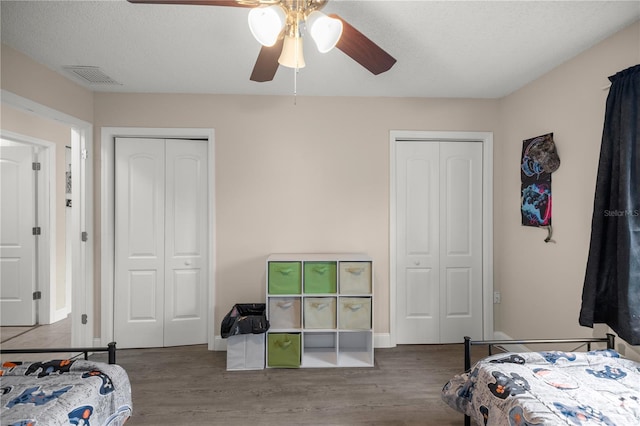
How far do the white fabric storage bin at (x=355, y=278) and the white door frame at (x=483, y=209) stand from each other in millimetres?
485

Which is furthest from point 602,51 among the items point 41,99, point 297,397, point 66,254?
point 66,254

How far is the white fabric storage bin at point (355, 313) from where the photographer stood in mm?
2756

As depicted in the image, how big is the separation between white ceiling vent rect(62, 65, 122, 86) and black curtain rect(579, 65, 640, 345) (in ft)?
12.3

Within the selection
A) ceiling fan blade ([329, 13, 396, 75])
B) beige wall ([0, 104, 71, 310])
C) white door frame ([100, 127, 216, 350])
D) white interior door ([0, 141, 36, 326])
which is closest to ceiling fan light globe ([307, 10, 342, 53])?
ceiling fan blade ([329, 13, 396, 75])

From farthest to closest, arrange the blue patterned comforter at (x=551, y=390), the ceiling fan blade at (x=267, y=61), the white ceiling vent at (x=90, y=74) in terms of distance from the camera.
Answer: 1. the white ceiling vent at (x=90, y=74)
2. the ceiling fan blade at (x=267, y=61)
3. the blue patterned comforter at (x=551, y=390)

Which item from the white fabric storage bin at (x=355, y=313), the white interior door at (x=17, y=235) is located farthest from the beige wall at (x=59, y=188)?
the white fabric storage bin at (x=355, y=313)

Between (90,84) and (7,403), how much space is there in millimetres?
2612

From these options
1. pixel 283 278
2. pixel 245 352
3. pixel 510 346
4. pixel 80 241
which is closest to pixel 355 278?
pixel 283 278

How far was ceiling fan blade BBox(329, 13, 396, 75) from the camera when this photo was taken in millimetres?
1458

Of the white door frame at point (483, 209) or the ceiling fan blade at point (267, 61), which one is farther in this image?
the white door frame at point (483, 209)

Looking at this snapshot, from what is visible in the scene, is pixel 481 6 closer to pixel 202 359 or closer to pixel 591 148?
pixel 591 148

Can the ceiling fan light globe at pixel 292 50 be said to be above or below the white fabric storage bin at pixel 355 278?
above

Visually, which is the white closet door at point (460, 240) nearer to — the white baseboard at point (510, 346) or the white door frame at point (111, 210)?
the white baseboard at point (510, 346)

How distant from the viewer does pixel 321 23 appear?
4.21ft
